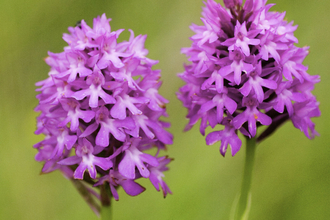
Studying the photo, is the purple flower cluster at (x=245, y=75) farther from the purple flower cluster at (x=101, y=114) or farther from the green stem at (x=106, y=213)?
the green stem at (x=106, y=213)

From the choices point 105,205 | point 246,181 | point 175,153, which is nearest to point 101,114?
point 105,205

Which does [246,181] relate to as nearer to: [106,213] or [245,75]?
[245,75]

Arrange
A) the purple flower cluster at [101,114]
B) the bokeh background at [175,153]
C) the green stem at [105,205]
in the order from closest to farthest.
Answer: the purple flower cluster at [101,114]
the green stem at [105,205]
the bokeh background at [175,153]

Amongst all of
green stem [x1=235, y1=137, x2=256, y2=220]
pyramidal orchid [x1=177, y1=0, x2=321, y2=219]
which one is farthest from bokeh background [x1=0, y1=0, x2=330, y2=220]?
pyramidal orchid [x1=177, y1=0, x2=321, y2=219]

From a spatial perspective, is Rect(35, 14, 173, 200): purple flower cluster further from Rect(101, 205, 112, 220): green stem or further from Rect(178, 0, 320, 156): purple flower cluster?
Rect(178, 0, 320, 156): purple flower cluster

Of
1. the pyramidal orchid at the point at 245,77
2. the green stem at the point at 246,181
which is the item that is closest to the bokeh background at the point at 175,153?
the green stem at the point at 246,181
